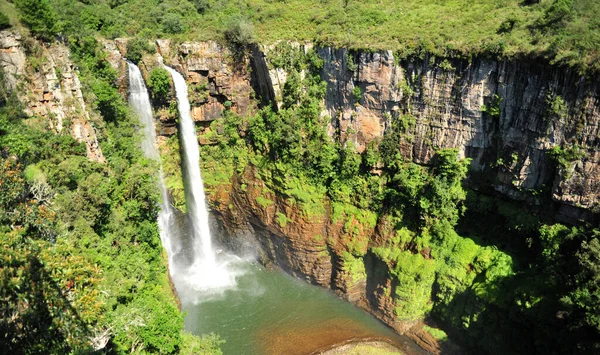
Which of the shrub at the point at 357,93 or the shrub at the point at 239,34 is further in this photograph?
the shrub at the point at 239,34

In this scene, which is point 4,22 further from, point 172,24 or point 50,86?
point 172,24

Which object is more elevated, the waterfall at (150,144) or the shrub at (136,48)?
the shrub at (136,48)

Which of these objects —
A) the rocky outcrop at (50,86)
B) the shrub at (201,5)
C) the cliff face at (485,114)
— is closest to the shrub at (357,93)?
the cliff face at (485,114)

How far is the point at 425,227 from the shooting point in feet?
69.9

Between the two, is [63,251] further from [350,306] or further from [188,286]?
[350,306]

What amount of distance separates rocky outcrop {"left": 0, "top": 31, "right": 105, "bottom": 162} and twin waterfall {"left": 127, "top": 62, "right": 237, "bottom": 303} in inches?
193

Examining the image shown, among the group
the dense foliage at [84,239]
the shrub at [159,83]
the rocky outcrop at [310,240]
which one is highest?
the shrub at [159,83]

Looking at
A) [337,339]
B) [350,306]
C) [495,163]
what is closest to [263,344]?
[337,339]

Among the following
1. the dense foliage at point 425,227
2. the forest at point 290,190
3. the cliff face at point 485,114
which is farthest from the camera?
the dense foliage at point 425,227

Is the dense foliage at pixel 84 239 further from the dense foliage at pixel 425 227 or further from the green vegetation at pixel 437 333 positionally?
the green vegetation at pixel 437 333

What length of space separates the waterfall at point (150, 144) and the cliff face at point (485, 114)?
769 cm

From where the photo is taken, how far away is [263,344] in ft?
67.9

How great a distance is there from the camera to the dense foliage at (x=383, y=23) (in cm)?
1681

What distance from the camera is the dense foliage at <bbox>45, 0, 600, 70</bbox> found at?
16812 mm
